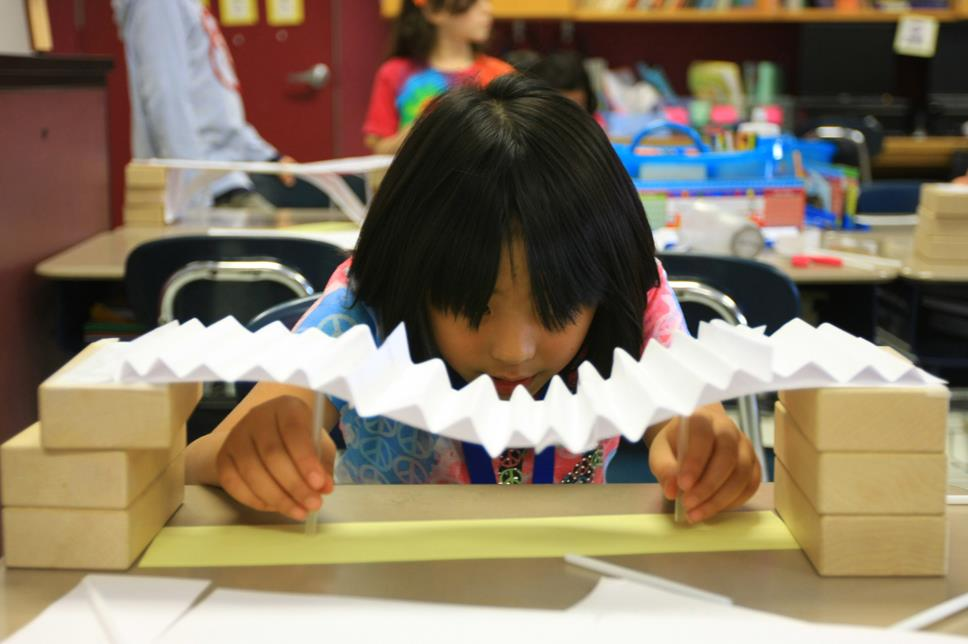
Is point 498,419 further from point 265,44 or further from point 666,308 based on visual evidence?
point 265,44

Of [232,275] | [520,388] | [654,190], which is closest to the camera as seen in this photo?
[520,388]

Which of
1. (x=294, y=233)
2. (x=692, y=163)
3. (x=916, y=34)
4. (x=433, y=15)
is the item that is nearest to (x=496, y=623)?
(x=294, y=233)

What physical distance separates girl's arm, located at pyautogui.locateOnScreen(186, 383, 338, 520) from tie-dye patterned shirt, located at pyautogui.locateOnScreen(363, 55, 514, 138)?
2815 millimetres

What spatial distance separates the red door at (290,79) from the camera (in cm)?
558

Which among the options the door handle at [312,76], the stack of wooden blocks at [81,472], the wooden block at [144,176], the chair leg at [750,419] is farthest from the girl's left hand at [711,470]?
the door handle at [312,76]

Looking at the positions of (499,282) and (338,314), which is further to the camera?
(338,314)

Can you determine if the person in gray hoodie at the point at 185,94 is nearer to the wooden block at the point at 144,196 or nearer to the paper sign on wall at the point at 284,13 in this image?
the wooden block at the point at 144,196

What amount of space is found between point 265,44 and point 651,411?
5.16m

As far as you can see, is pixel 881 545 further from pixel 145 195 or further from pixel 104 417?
pixel 145 195

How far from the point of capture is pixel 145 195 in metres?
3.00

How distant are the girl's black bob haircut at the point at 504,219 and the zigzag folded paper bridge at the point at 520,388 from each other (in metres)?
0.16

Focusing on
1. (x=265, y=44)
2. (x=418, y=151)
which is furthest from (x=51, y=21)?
(x=418, y=151)

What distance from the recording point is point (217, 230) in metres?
2.84

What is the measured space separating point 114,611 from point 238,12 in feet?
17.0
